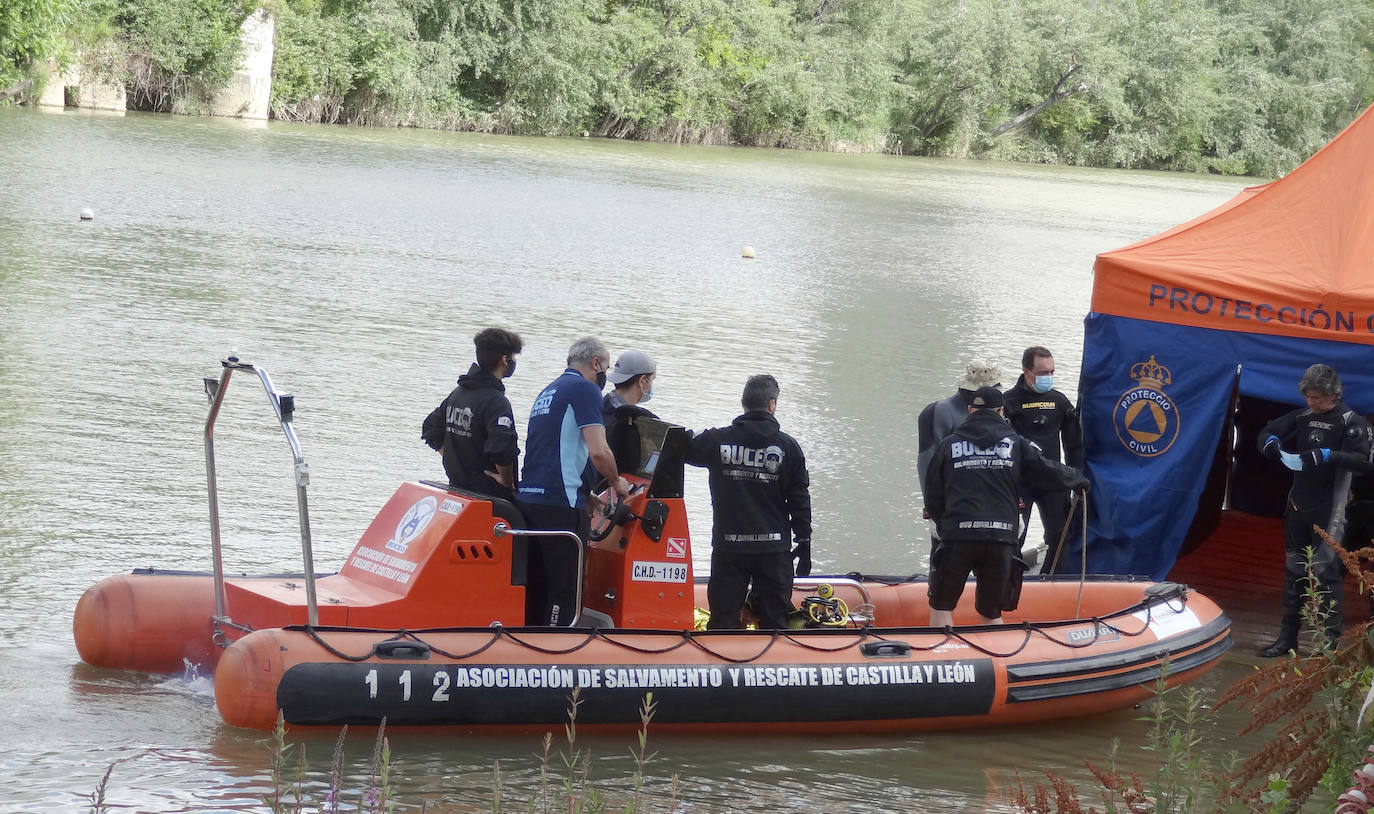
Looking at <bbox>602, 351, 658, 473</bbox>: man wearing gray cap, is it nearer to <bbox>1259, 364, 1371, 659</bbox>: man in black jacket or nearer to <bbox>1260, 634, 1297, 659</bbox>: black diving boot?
<bbox>1259, 364, 1371, 659</bbox>: man in black jacket

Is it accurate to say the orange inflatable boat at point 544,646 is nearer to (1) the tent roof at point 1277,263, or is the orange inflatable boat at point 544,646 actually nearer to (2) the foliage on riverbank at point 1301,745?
(1) the tent roof at point 1277,263

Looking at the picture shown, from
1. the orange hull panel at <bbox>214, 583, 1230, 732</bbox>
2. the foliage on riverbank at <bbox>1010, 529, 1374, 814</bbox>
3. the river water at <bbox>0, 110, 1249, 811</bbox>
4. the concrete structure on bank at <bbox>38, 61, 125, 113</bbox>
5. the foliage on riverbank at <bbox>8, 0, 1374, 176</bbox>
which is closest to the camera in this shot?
the foliage on riverbank at <bbox>1010, 529, 1374, 814</bbox>

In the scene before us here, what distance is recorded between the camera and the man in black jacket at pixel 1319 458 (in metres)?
7.77

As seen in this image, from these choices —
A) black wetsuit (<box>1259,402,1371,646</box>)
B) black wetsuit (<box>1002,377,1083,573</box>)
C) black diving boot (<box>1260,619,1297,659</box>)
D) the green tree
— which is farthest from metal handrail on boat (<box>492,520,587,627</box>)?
the green tree

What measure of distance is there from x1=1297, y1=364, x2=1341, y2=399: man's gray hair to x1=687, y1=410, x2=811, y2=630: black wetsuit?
2.84 m

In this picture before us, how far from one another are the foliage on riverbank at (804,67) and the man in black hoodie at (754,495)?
31.3m

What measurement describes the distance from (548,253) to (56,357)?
36.4ft

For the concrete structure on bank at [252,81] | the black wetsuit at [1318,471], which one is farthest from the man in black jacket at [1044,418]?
the concrete structure on bank at [252,81]

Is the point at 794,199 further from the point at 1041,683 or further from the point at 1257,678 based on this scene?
the point at 1257,678

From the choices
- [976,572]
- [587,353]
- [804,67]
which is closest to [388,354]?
[587,353]

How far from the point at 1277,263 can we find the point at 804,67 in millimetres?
54098

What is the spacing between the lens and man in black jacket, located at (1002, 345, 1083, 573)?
8664mm

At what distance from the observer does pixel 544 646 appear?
252 inches

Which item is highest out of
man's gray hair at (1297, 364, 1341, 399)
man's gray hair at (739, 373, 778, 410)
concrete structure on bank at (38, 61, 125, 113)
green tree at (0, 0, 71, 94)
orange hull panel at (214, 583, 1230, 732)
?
green tree at (0, 0, 71, 94)
